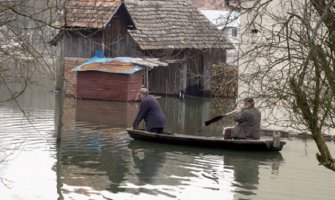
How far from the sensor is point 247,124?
1750 cm

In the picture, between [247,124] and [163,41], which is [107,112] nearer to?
[163,41]

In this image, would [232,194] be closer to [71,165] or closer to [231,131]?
[71,165]

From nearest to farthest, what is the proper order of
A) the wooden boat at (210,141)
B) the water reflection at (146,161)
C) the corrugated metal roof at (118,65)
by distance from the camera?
the water reflection at (146,161), the wooden boat at (210,141), the corrugated metal roof at (118,65)

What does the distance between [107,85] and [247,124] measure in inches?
620

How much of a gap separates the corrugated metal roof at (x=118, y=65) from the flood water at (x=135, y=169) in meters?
9.46

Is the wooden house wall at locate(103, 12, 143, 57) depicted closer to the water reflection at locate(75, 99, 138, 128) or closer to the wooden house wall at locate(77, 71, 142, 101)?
the wooden house wall at locate(77, 71, 142, 101)

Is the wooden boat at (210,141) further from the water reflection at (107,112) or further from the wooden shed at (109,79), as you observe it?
the wooden shed at (109,79)

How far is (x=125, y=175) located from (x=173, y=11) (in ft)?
82.2

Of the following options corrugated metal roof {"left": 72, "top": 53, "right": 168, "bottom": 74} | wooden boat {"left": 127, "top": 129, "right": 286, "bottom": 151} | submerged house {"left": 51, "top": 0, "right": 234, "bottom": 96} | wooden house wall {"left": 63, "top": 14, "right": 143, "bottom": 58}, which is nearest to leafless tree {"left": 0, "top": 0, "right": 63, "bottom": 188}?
wooden boat {"left": 127, "top": 129, "right": 286, "bottom": 151}

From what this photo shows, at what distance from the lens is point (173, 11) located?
38.4 m

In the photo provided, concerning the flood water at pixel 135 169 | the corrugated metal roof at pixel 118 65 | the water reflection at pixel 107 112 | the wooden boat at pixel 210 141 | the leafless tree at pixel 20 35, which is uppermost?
the corrugated metal roof at pixel 118 65

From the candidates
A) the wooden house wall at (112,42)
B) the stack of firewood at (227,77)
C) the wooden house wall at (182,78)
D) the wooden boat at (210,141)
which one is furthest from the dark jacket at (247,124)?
the wooden house wall at (182,78)

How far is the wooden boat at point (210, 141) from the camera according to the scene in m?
17.2

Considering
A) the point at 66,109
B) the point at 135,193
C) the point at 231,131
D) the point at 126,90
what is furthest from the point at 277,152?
the point at 126,90
